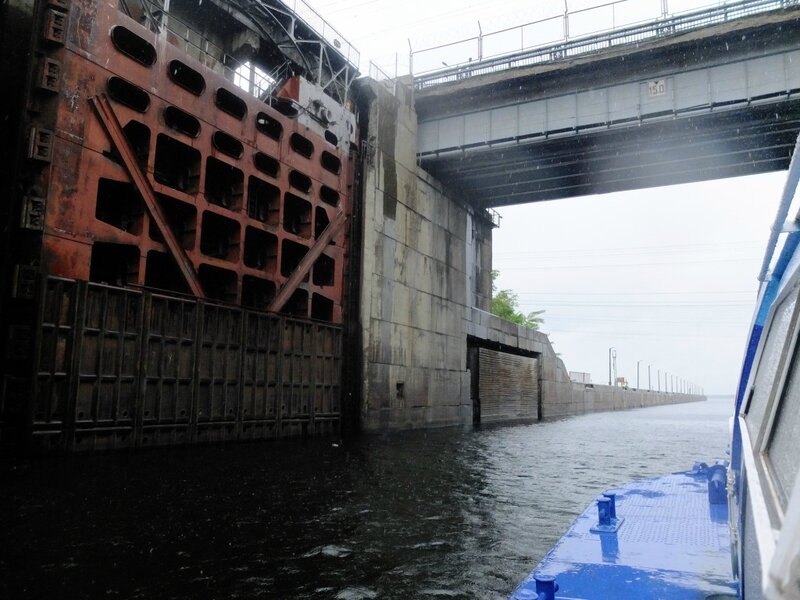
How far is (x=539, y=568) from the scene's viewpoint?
411 centimetres

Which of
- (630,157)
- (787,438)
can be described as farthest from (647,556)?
(630,157)

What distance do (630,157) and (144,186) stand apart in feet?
69.6

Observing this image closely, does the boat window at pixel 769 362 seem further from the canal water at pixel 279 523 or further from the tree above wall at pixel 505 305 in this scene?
the tree above wall at pixel 505 305

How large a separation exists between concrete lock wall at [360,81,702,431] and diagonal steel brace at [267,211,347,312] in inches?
63.0

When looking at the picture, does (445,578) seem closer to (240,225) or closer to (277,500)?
(277,500)

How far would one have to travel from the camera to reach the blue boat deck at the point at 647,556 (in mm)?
3676

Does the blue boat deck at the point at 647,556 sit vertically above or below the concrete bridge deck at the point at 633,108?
below

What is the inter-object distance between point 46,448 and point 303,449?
19.2ft

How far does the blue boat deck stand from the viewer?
3.68 m

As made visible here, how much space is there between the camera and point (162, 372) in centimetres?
1402

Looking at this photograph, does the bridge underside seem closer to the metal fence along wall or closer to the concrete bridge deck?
the concrete bridge deck

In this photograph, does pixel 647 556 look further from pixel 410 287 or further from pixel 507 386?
pixel 507 386

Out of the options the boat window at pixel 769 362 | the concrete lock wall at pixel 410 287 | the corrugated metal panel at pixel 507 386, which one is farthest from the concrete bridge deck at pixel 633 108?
the boat window at pixel 769 362

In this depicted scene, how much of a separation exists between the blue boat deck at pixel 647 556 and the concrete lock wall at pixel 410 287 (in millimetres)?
15833
